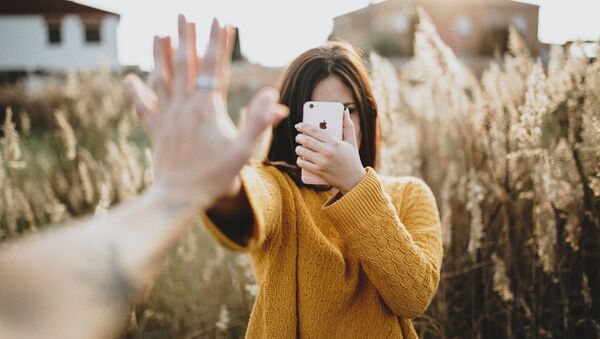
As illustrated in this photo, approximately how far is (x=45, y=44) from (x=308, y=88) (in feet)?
89.9

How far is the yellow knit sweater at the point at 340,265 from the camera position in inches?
41.2

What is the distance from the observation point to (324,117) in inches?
46.3

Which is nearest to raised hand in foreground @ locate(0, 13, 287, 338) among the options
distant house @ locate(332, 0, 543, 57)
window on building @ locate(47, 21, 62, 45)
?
distant house @ locate(332, 0, 543, 57)

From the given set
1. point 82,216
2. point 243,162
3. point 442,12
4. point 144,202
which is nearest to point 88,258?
point 144,202

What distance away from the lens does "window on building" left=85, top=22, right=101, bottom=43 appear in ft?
78.9

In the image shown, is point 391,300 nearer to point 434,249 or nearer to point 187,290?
point 434,249

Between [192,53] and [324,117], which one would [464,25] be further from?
[192,53]

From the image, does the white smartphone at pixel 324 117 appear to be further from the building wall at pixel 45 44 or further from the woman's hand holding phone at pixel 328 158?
the building wall at pixel 45 44

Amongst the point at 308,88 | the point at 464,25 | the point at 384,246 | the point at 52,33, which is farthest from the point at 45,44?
the point at 384,246

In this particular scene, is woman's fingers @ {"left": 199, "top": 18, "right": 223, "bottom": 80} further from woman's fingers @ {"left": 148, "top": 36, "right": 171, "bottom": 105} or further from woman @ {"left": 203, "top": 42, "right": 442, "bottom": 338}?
woman @ {"left": 203, "top": 42, "right": 442, "bottom": 338}

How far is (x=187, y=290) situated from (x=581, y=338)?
1.90 m

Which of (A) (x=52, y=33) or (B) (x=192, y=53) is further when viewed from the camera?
(A) (x=52, y=33)

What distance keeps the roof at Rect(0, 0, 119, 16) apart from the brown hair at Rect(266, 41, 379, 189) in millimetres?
26651

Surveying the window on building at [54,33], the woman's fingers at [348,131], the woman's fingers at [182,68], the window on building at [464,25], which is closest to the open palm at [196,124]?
the woman's fingers at [182,68]
